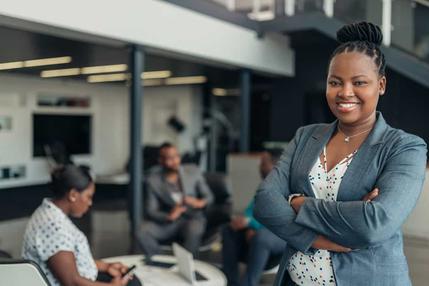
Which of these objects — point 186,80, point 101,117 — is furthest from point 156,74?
point 101,117

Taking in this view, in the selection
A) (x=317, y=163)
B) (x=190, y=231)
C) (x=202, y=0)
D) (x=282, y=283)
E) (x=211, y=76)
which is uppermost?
(x=202, y=0)

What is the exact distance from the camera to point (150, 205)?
4391 millimetres

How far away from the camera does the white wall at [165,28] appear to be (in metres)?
4.86

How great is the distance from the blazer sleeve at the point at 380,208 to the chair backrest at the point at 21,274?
1147 millimetres

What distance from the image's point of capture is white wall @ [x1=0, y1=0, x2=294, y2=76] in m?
4.86

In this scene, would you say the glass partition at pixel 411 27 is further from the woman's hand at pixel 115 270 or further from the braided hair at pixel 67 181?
the braided hair at pixel 67 181

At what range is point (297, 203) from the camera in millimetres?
1348

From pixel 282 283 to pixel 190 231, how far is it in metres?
3.00

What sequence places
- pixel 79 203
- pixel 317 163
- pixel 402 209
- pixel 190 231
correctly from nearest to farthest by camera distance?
1. pixel 402 209
2. pixel 317 163
3. pixel 79 203
4. pixel 190 231

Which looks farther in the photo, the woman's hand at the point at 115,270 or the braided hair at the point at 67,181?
the woman's hand at the point at 115,270

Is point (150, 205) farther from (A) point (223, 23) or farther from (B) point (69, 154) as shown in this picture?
(B) point (69, 154)

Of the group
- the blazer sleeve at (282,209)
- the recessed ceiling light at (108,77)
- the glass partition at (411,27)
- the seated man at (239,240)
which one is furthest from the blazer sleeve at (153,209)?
the recessed ceiling light at (108,77)

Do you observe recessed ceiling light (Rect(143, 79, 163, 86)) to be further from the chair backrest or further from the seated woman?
the chair backrest

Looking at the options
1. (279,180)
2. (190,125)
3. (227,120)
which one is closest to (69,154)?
(190,125)
